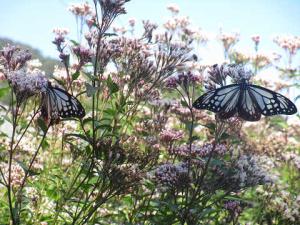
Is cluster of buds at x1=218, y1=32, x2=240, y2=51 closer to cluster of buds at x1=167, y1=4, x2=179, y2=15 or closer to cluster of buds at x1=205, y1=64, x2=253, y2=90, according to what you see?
cluster of buds at x1=167, y1=4, x2=179, y2=15

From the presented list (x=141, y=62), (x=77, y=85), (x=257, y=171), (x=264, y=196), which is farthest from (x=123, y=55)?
(x=264, y=196)

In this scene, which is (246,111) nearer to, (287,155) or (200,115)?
(200,115)

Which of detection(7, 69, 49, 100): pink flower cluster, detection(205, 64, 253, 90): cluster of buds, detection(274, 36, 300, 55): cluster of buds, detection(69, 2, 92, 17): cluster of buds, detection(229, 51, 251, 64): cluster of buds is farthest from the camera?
detection(274, 36, 300, 55): cluster of buds

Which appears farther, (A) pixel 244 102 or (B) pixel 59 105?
(A) pixel 244 102

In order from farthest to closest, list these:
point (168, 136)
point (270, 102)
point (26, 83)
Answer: point (168, 136) < point (270, 102) < point (26, 83)

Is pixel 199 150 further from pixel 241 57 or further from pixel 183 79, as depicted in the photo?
pixel 241 57

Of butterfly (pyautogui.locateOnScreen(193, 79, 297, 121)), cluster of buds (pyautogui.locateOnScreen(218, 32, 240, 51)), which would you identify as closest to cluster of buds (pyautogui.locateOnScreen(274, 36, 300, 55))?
cluster of buds (pyautogui.locateOnScreen(218, 32, 240, 51))

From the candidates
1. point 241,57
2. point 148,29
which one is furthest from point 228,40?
point 148,29
